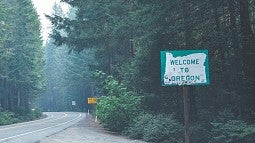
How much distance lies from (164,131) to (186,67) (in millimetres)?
7910

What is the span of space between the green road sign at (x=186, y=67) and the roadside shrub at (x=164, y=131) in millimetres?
A: 6807

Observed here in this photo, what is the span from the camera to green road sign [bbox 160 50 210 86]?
10.9m

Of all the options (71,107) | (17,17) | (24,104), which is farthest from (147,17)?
(71,107)

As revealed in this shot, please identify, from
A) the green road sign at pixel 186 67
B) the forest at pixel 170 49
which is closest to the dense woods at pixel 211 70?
the forest at pixel 170 49

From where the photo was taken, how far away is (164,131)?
18391 mm

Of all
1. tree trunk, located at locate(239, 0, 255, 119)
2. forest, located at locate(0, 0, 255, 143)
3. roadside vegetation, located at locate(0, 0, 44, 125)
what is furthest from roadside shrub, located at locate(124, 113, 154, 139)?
roadside vegetation, located at locate(0, 0, 44, 125)

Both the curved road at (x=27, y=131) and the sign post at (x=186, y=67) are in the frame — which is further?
the curved road at (x=27, y=131)

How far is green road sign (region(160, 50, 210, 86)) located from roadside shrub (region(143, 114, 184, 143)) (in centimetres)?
681

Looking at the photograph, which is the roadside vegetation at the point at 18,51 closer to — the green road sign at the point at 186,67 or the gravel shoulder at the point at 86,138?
the gravel shoulder at the point at 86,138

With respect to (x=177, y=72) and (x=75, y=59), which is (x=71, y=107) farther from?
(x=177, y=72)

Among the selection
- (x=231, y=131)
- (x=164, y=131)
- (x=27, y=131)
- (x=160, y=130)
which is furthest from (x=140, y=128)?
(x=27, y=131)

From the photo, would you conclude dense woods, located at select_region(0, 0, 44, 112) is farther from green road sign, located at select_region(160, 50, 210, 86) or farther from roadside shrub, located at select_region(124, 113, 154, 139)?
green road sign, located at select_region(160, 50, 210, 86)

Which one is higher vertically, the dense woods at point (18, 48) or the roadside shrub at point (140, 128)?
the dense woods at point (18, 48)

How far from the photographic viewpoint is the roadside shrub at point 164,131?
58.4 ft
